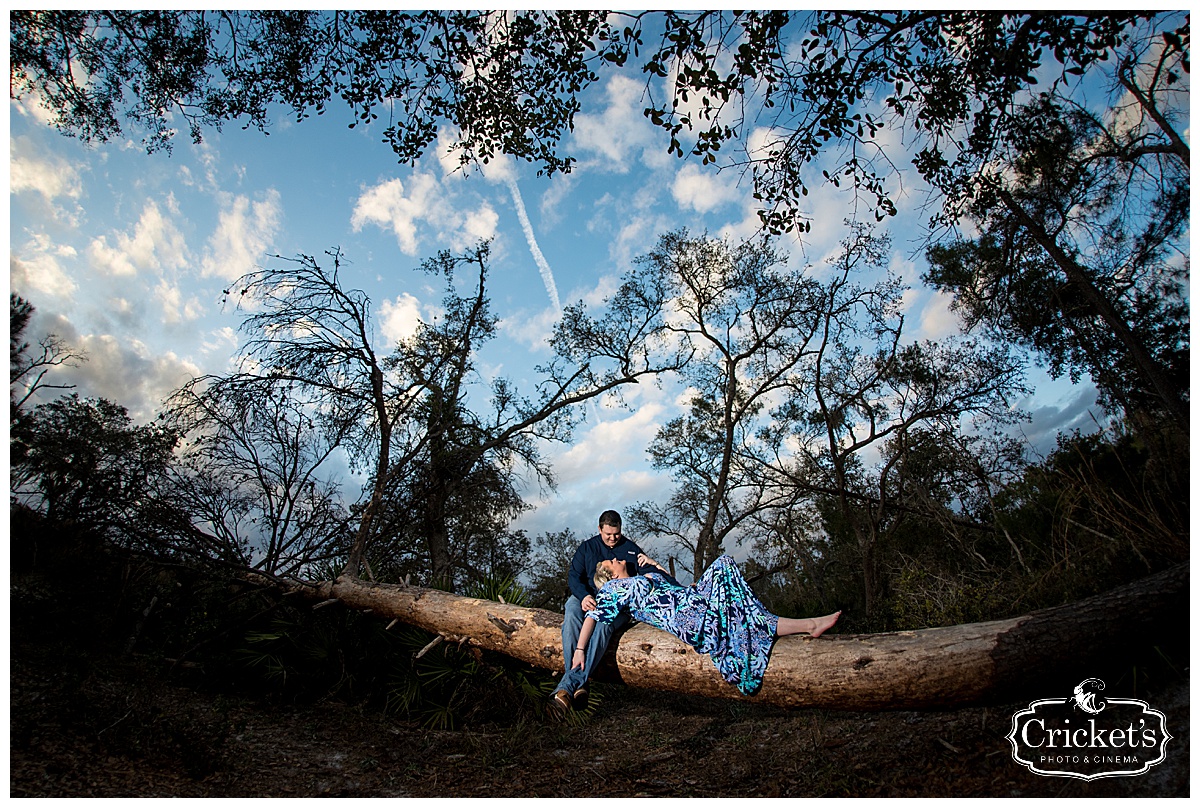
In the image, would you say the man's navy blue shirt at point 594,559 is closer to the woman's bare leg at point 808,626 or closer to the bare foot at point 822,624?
the woman's bare leg at point 808,626

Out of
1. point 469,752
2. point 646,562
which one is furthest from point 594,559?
point 469,752

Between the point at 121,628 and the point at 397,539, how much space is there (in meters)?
3.69

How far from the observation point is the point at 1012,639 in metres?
3.29

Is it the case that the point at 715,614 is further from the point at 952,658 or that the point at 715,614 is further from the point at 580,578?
the point at 952,658

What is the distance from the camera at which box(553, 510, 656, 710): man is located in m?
4.05

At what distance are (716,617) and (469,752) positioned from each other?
272cm

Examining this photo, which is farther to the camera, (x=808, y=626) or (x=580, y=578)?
(x=580, y=578)

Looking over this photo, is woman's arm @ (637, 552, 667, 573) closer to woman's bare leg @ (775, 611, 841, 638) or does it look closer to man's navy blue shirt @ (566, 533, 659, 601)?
man's navy blue shirt @ (566, 533, 659, 601)

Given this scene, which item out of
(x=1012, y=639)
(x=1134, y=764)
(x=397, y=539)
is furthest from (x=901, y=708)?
(x=397, y=539)

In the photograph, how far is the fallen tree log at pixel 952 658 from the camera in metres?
3.24

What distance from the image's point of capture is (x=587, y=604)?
14.0 feet

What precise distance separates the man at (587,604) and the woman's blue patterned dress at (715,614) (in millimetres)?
135

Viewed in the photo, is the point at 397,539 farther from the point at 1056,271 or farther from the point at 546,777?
the point at 1056,271

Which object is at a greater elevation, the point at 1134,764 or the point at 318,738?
the point at 1134,764
